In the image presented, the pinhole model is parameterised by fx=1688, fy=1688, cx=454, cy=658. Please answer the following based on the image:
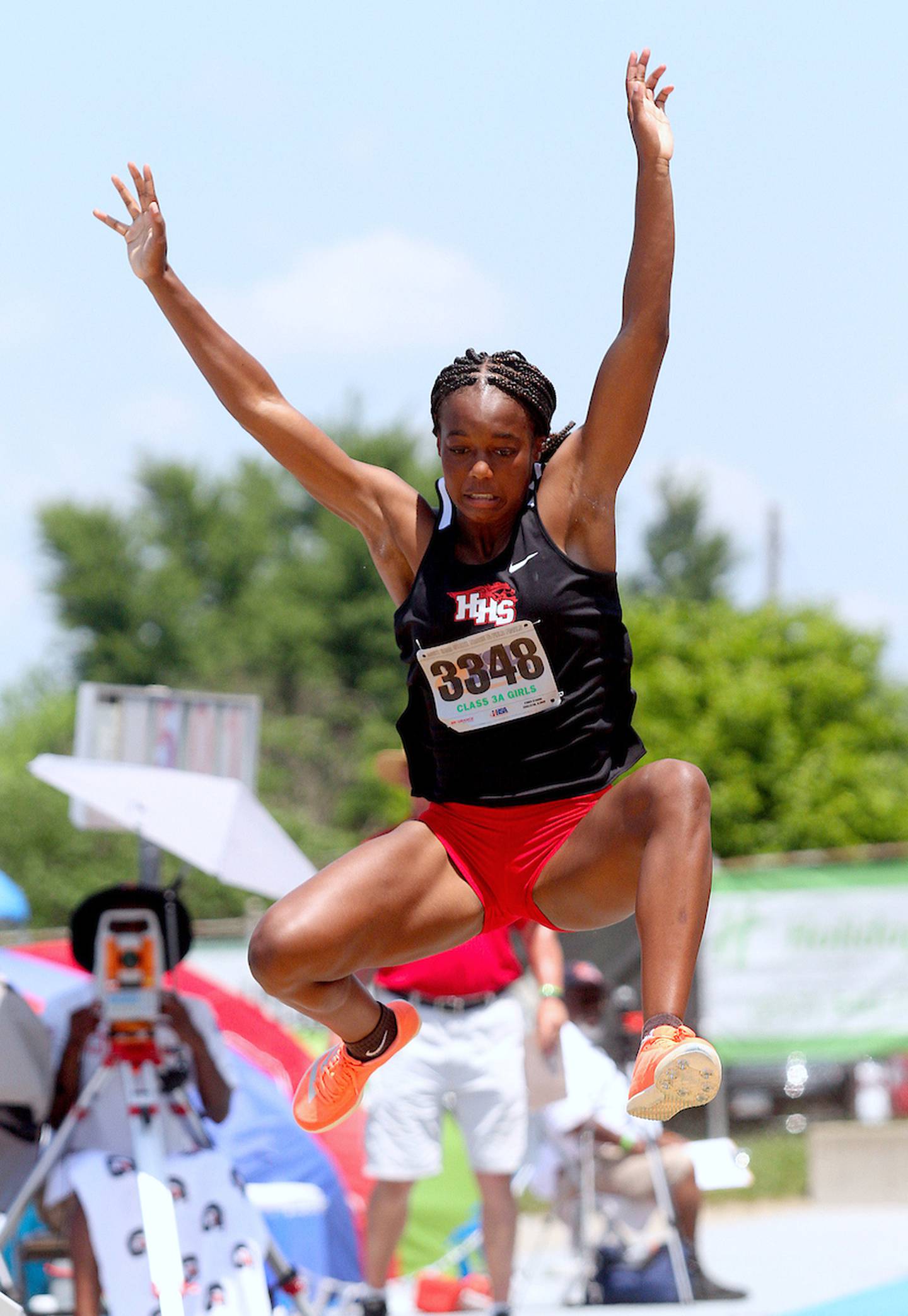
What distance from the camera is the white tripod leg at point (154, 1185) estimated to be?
4.38m

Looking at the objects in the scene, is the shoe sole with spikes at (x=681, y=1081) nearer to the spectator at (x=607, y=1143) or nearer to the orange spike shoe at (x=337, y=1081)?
the orange spike shoe at (x=337, y=1081)

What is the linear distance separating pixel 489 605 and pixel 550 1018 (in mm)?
2902

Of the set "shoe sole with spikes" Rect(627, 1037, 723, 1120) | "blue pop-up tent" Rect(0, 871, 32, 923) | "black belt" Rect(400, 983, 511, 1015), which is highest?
"shoe sole with spikes" Rect(627, 1037, 723, 1120)

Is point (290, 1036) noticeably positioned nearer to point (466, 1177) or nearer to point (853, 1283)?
point (466, 1177)

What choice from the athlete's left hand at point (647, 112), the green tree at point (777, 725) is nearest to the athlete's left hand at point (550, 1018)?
the athlete's left hand at point (647, 112)

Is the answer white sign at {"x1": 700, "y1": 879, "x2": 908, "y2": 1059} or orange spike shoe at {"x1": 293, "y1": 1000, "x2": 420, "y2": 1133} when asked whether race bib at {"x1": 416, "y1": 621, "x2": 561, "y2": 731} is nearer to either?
orange spike shoe at {"x1": 293, "y1": 1000, "x2": 420, "y2": 1133}

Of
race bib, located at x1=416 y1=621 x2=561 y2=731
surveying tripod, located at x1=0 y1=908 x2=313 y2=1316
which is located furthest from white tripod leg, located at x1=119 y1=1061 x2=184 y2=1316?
race bib, located at x1=416 y1=621 x2=561 y2=731

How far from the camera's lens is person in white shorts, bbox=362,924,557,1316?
5793 millimetres

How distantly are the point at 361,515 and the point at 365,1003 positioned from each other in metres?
1.07

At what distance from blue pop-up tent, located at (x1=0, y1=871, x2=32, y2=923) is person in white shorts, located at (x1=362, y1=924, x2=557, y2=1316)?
2.82m

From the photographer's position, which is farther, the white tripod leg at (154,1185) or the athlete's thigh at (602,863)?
the white tripod leg at (154,1185)

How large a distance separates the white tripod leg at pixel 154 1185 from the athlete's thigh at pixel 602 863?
64.7 inches

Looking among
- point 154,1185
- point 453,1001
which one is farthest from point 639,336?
point 453,1001

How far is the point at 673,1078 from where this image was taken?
2953 mm
